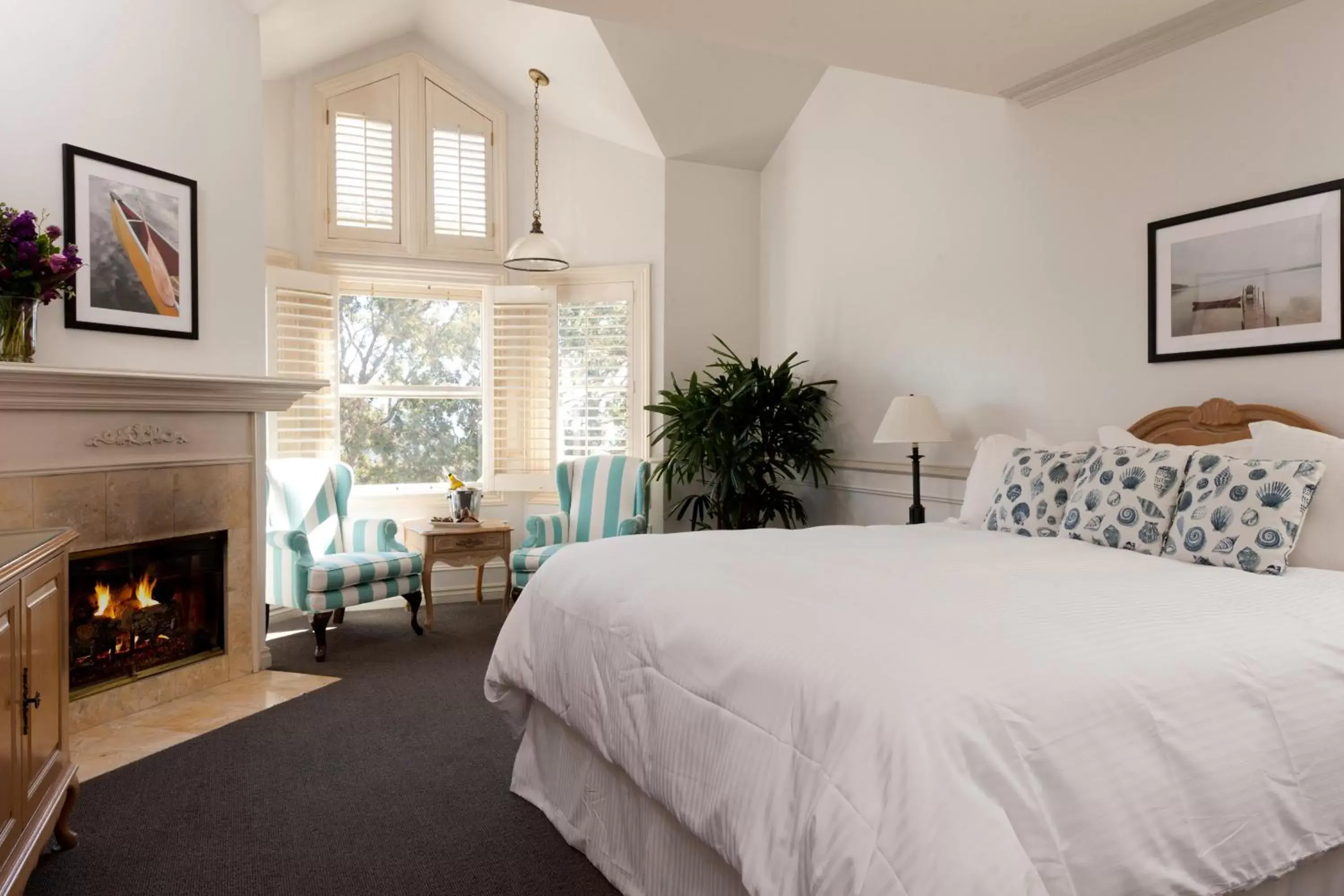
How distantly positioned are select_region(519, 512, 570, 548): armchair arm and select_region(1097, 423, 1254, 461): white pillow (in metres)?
3.02

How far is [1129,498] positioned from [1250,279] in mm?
962

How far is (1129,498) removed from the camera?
2.69 meters

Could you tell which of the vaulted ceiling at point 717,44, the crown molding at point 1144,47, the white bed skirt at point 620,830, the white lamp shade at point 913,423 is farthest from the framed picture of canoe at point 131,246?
the crown molding at point 1144,47

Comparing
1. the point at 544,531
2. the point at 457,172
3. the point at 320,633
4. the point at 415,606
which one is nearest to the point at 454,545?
the point at 415,606

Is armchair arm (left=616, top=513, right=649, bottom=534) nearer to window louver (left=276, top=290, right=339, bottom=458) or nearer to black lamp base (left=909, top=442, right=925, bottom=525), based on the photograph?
black lamp base (left=909, top=442, right=925, bottom=525)

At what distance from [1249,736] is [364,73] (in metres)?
5.64

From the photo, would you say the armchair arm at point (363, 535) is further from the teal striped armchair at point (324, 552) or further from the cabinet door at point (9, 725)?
the cabinet door at point (9, 725)

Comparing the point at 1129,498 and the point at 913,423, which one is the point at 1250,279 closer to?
the point at 1129,498

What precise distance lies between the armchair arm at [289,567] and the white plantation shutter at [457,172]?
2210 millimetres

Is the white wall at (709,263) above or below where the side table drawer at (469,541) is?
above

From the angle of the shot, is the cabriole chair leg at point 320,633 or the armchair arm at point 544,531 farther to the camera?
the armchair arm at point 544,531

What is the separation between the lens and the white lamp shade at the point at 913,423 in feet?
13.0

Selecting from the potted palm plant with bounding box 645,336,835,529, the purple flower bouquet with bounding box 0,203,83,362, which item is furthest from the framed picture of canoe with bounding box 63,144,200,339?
the potted palm plant with bounding box 645,336,835,529

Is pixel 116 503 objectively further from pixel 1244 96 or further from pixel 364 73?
pixel 1244 96
